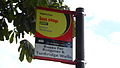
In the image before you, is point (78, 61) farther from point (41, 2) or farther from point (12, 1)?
point (12, 1)

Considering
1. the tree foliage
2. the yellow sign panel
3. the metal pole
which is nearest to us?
the metal pole

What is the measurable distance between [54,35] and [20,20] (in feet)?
6.12

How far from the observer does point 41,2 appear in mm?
6746

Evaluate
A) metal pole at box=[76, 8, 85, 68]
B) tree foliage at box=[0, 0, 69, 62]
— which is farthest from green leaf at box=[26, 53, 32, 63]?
metal pole at box=[76, 8, 85, 68]

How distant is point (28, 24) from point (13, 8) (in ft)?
2.08

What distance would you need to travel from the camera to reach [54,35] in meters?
5.02

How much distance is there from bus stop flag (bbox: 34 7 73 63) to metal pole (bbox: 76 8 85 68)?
0.16 metres

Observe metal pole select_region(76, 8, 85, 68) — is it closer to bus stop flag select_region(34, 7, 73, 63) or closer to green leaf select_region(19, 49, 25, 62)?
bus stop flag select_region(34, 7, 73, 63)

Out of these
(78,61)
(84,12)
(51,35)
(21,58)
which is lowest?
(21,58)

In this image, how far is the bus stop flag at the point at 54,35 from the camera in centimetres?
483

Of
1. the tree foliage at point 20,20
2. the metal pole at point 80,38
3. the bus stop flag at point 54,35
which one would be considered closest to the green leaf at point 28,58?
the tree foliage at point 20,20

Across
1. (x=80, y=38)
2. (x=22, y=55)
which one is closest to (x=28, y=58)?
(x=22, y=55)

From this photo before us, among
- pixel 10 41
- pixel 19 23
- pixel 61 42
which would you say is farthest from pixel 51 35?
pixel 10 41

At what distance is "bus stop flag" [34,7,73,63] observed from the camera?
4832 mm
